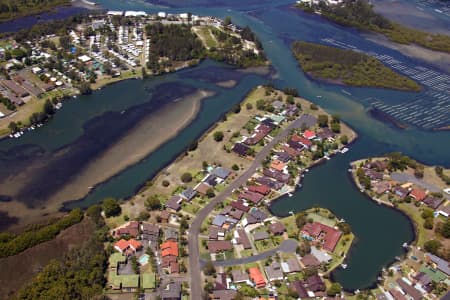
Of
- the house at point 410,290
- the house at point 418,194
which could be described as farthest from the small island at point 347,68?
the house at point 410,290

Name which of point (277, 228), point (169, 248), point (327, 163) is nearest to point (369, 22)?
point (327, 163)

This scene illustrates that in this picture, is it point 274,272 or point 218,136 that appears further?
point 218,136

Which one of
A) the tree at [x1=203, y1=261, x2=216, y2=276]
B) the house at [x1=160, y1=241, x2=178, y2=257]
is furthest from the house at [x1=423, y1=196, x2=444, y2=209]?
the house at [x1=160, y1=241, x2=178, y2=257]

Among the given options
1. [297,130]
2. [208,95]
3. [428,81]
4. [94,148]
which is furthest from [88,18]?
[428,81]

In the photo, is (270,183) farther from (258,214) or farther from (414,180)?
(414,180)

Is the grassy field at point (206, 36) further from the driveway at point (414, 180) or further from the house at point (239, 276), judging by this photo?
the house at point (239, 276)

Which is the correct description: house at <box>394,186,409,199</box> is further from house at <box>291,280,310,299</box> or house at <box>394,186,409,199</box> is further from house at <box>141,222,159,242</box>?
house at <box>141,222,159,242</box>

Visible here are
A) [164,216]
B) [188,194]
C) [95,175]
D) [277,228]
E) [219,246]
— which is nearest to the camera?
[219,246]
